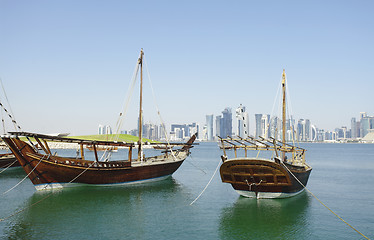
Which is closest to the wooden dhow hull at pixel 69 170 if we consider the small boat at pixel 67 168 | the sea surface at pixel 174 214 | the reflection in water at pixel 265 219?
the small boat at pixel 67 168

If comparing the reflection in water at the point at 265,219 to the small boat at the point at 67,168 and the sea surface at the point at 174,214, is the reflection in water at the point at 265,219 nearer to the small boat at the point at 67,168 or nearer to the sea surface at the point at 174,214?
the sea surface at the point at 174,214

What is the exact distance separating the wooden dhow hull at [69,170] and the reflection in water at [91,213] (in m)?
1.04

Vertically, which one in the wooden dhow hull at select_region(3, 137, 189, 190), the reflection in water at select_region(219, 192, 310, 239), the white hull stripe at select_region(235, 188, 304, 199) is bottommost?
the reflection in water at select_region(219, 192, 310, 239)

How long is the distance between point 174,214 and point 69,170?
13.5 m

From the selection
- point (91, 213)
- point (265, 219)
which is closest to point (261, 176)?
point (265, 219)

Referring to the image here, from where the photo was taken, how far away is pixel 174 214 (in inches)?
899

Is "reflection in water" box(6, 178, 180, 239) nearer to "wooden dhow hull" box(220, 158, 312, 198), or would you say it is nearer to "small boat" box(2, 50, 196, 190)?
"small boat" box(2, 50, 196, 190)

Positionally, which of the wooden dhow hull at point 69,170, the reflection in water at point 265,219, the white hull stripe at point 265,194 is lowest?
the reflection in water at point 265,219

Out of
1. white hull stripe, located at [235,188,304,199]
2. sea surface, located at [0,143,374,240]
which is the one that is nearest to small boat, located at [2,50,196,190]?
sea surface, located at [0,143,374,240]

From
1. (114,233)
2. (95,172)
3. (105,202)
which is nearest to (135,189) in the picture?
(95,172)

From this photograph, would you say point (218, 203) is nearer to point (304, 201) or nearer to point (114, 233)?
point (304, 201)

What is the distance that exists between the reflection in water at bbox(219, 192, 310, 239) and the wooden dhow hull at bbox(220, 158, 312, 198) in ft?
2.27

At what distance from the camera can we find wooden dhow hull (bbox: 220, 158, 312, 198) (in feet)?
81.4

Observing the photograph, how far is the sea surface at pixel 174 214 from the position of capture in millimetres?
18500
